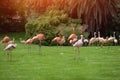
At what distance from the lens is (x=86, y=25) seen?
90.2 feet

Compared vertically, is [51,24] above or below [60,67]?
above

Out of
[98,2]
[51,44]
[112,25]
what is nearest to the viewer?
[51,44]

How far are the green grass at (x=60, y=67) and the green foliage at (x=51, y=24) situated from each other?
889 cm

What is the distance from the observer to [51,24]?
1059 inches

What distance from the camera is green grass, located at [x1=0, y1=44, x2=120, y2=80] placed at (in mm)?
12219

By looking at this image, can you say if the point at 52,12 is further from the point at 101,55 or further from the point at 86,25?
the point at 101,55

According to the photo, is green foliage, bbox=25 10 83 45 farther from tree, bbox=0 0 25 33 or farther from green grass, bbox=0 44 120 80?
green grass, bbox=0 44 120 80

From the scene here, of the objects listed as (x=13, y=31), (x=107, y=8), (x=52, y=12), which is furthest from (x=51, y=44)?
(x=13, y=31)

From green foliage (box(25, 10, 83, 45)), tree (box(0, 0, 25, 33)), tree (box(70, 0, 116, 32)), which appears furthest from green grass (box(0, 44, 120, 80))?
tree (box(0, 0, 25, 33))

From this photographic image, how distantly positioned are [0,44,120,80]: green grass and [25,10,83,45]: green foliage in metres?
8.89

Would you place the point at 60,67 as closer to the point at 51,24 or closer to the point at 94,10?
the point at 51,24

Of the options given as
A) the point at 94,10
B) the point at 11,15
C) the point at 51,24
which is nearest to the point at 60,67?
the point at 51,24

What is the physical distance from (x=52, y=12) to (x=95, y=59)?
40.6 feet

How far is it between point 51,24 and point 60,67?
→ 1322 cm
